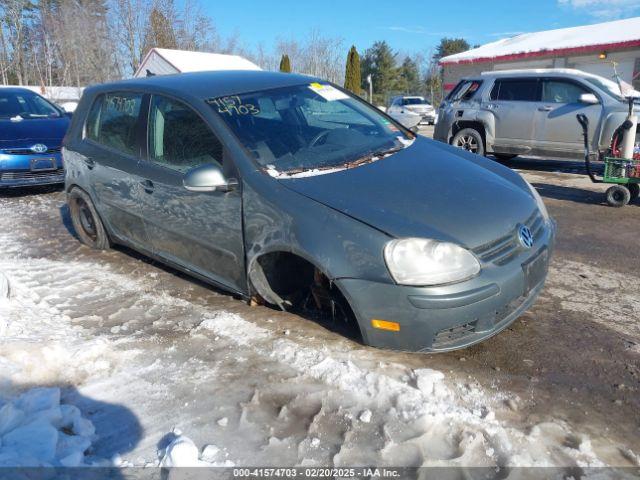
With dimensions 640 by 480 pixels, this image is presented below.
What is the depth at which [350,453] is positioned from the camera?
7.38ft

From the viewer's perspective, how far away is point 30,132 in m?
7.75

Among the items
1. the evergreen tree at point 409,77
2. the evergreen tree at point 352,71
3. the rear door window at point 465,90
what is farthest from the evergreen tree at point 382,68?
the rear door window at point 465,90

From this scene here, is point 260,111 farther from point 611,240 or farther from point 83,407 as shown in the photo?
point 611,240

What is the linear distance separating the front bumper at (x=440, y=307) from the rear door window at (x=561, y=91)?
685cm

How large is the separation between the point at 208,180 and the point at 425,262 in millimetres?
1415

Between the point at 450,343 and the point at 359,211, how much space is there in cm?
85

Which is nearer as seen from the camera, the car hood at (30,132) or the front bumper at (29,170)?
the front bumper at (29,170)

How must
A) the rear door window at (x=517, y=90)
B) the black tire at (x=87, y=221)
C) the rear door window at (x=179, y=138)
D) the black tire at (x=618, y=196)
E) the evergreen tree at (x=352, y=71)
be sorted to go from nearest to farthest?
1. the rear door window at (x=179, y=138)
2. the black tire at (x=87, y=221)
3. the black tire at (x=618, y=196)
4. the rear door window at (x=517, y=90)
5. the evergreen tree at (x=352, y=71)

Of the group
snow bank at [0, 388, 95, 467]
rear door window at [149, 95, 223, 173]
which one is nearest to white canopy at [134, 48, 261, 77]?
rear door window at [149, 95, 223, 173]

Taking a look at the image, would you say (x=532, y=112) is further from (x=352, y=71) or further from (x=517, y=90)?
(x=352, y=71)

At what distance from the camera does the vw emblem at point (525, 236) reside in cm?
288

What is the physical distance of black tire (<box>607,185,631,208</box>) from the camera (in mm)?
6366

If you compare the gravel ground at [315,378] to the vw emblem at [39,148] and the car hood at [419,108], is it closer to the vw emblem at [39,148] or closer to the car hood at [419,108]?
Answer: the vw emblem at [39,148]

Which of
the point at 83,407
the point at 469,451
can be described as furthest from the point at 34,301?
the point at 469,451
